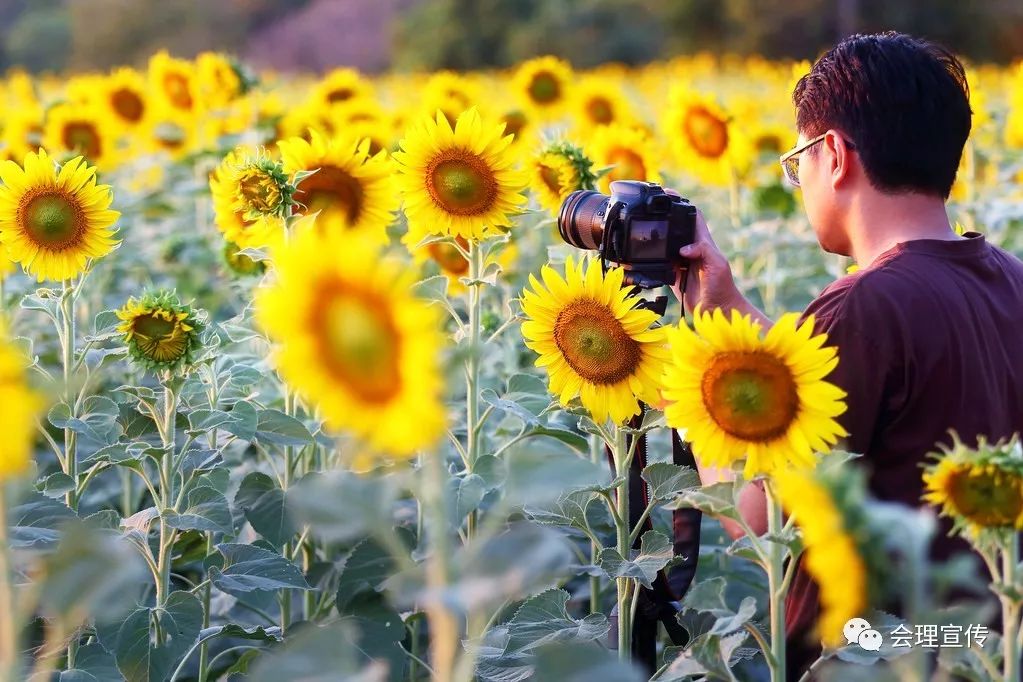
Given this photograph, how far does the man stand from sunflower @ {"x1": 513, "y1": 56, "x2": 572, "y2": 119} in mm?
2475

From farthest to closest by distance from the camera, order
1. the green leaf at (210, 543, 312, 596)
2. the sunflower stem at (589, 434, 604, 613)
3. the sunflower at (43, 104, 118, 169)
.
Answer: the sunflower at (43, 104, 118, 169) < the sunflower stem at (589, 434, 604, 613) < the green leaf at (210, 543, 312, 596)

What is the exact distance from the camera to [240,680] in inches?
78.0

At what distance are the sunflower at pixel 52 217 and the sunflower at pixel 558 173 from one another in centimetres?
70

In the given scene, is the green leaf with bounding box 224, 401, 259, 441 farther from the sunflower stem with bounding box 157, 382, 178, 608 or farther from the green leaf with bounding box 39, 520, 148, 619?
the green leaf with bounding box 39, 520, 148, 619

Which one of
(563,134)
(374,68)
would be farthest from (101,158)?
(374,68)

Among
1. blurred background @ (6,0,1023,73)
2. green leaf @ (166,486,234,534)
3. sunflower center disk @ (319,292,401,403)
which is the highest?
blurred background @ (6,0,1023,73)

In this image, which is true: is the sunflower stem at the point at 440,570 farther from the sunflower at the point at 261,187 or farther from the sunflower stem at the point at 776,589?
the sunflower at the point at 261,187

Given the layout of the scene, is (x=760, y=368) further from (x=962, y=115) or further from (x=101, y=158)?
(x=101, y=158)

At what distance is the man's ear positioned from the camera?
1688mm

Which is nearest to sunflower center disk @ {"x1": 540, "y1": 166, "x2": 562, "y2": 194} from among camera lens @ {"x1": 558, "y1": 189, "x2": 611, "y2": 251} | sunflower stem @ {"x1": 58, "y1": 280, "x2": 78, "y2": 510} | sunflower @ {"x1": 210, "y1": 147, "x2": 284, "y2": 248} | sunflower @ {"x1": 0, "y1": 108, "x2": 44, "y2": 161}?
camera lens @ {"x1": 558, "y1": 189, "x2": 611, "y2": 251}

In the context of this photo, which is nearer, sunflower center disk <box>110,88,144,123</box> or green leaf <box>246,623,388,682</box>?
green leaf <box>246,623,388,682</box>

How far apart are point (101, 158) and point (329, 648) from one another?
3.08 meters

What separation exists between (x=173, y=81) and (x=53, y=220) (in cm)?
249

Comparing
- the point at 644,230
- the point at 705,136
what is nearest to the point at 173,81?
the point at 705,136
